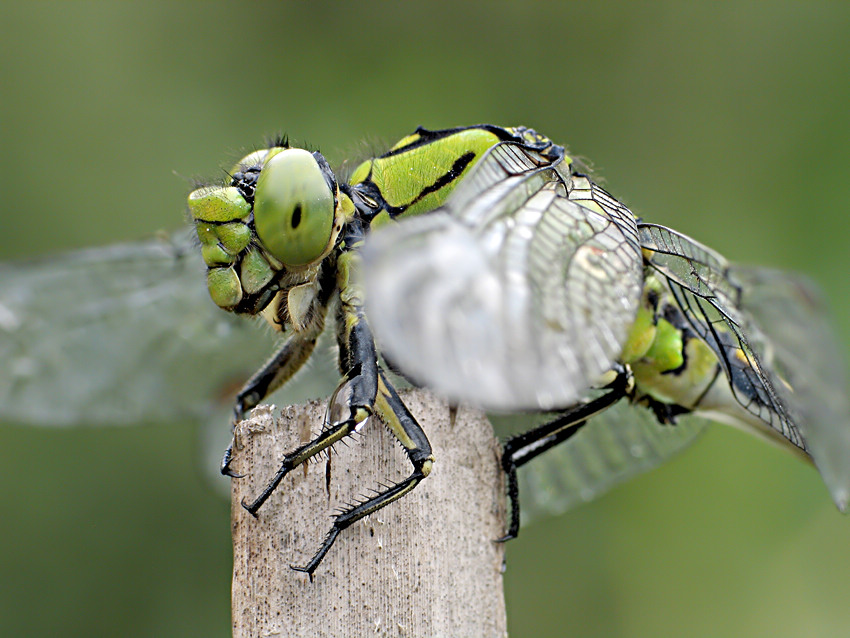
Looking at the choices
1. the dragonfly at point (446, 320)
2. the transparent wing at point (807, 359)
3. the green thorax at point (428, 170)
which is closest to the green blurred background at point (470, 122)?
the dragonfly at point (446, 320)

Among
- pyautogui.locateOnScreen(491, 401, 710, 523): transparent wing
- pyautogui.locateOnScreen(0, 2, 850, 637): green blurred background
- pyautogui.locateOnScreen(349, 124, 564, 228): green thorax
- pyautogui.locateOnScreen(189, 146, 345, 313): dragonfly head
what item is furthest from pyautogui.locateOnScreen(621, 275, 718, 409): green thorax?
pyautogui.locateOnScreen(0, 2, 850, 637): green blurred background

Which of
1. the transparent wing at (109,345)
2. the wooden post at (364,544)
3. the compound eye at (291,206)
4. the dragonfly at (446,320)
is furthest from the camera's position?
the transparent wing at (109,345)

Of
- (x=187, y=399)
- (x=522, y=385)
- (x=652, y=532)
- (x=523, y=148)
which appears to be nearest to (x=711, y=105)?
(x=652, y=532)

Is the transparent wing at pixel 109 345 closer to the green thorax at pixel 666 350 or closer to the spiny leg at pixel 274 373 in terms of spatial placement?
the spiny leg at pixel 274 373

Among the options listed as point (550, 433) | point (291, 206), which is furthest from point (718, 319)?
point (291, 206)

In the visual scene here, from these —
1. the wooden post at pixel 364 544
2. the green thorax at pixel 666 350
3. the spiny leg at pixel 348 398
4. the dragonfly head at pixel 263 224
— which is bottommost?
the wooden post at pixel 364 544

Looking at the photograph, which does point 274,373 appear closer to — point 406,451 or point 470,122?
point 406,451
